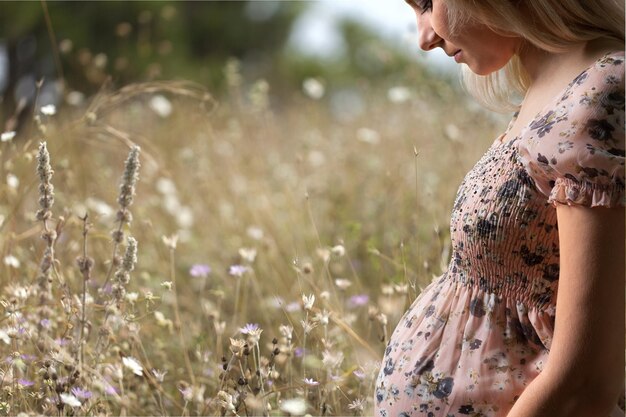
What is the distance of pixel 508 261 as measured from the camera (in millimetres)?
1263

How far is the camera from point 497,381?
49.4 inches

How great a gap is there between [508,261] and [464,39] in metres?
0.34

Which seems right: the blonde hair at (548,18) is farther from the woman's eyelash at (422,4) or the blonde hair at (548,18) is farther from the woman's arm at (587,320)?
the woman's arm at (587,320)

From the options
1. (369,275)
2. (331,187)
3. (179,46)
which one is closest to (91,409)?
(369,275)

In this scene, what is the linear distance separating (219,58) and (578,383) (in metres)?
11.6

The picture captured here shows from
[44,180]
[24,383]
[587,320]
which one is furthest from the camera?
[24,383]

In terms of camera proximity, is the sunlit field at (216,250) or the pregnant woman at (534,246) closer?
the pregnant woman at (534,246)

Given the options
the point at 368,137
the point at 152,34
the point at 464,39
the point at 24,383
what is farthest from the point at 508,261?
the point at 152,34

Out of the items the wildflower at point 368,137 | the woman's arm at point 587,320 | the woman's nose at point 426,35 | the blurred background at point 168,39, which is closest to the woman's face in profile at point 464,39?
the woman's nose at point 426,35

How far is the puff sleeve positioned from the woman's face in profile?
7.7 inches

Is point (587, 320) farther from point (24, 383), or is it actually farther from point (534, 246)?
point (24, 383)

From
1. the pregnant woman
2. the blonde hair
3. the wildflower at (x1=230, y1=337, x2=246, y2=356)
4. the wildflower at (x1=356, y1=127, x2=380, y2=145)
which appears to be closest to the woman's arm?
the pregnant woman

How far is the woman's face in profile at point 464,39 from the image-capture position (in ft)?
4.32

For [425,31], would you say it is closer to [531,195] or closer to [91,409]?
[531,195]
